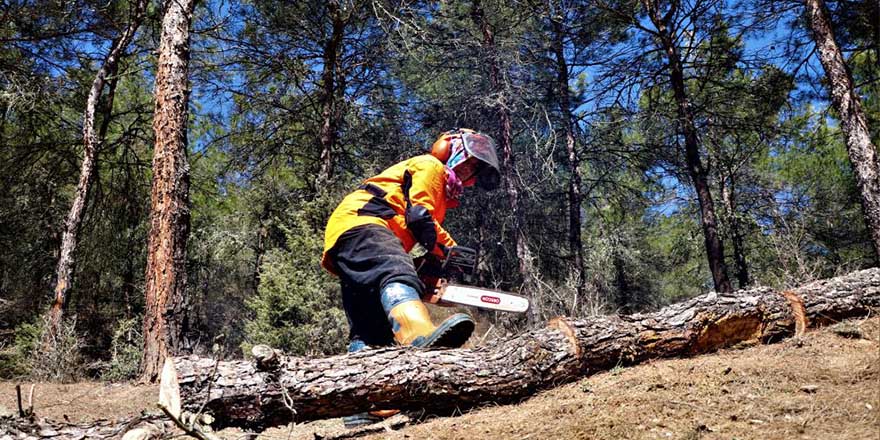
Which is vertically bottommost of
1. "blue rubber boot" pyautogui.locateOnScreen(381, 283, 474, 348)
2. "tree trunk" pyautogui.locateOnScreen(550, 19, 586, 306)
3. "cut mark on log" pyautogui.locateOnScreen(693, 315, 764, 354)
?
"cut mark on log" pyautogui.locateOnScreen(693, 315, 764, 354)

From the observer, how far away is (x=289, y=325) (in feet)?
23.1

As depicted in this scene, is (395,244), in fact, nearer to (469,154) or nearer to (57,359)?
(469,154)

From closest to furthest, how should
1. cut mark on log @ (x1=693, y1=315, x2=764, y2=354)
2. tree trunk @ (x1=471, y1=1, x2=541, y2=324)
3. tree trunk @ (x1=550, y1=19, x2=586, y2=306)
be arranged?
cut mark on log @ (x1=693, y1=315, x2=764, y2=354) < tree trunk @ (x1=471, y1=1, x2=541, y2=324) < tree trunk @ (x1=550, y1=19, x2=586, y2=306)

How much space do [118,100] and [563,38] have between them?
34.9 ft

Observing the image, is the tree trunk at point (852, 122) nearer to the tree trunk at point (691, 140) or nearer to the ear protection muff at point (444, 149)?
the tree trunk at point (691, 140)

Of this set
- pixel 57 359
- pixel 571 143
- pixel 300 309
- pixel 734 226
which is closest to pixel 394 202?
pixel 300 309

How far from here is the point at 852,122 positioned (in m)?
6.80

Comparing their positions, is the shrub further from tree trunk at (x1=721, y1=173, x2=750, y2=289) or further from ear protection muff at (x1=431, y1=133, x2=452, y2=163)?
tree trunk at (x1=721, y1=173, x2=750, y2=289)

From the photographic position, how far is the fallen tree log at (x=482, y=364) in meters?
2.72

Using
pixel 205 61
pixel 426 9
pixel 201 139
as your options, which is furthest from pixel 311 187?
pixel 201 139

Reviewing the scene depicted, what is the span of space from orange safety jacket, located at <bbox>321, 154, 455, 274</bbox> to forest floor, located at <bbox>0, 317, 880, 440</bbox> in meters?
1.27

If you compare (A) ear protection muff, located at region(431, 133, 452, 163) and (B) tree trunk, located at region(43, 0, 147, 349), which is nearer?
(A) ear protection muff, located at region(431, 133, 452, 163)

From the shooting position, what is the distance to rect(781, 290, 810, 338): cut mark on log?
145 inches

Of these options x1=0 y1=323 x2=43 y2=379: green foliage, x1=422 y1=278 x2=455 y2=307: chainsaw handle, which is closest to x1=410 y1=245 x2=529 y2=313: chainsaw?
x1=422 y1=278 x2=455 y2=307: chainsaw handle
